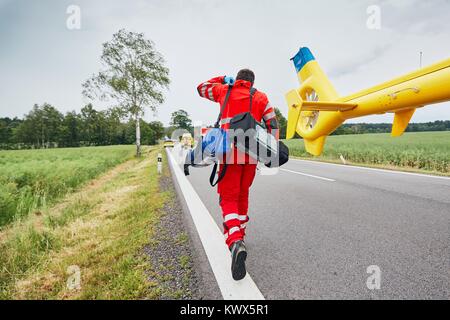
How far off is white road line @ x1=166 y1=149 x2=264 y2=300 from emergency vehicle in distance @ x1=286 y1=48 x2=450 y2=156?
6.74 ft

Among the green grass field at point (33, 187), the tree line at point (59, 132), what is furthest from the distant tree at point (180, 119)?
the green grass field at point (33, 187)

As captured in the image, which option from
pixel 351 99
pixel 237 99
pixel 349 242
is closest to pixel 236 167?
pixel 237 99

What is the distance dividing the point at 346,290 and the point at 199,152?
169 cm

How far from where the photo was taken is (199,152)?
2.36 m

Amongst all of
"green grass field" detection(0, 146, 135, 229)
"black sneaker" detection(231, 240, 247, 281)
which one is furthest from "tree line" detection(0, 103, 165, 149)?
"black sneaker" detection(231, 240, 247, 281)

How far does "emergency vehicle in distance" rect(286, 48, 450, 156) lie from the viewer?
2.51 m

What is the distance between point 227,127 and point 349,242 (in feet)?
6.08

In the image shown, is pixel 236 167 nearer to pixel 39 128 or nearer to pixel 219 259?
pixel 219 259

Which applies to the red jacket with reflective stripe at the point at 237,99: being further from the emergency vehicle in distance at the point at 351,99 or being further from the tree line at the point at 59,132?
the tree line at the point at 59,132

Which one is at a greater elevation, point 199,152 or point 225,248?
point 199,152

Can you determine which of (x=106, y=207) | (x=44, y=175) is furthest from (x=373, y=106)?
(x=44, y=175)

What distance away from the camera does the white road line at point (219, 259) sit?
1.77 m

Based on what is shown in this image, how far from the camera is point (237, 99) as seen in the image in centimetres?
230
